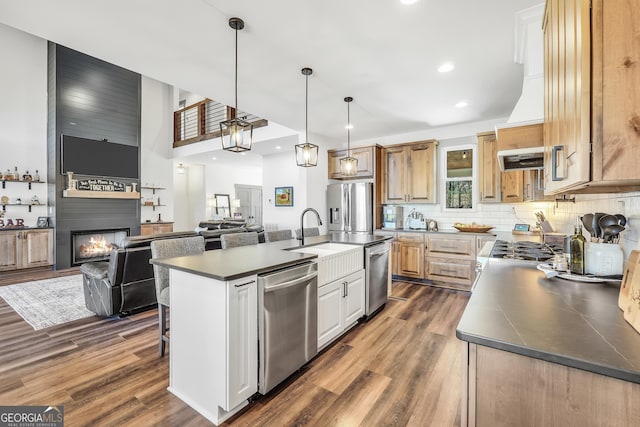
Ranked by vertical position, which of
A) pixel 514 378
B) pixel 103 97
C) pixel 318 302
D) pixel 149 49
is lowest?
pixel 318 302

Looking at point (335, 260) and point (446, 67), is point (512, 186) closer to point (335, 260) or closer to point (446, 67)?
point (446, 67)

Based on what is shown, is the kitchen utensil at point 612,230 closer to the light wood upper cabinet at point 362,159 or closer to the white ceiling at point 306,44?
the white ceiling at point 306,44

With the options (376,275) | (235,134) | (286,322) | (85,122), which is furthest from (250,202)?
(286,322)

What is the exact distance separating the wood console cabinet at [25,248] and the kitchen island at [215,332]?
18.6 ft

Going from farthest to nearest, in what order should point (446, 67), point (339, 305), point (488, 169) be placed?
point (488, 169) → point (446, 67) → point (339, 305)

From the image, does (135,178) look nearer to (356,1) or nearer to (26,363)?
(26,363)

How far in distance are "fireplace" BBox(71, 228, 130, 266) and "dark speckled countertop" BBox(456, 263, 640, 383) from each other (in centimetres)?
723

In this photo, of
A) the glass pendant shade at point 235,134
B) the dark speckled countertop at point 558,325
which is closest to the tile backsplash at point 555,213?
the dark speckled countertop at point 558,325

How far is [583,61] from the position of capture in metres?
0.82

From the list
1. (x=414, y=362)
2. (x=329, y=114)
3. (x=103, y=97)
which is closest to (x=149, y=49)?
(x=329, y=114)

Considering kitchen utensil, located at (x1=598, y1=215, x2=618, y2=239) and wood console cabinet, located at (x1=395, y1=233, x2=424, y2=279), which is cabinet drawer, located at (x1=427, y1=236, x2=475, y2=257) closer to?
wood console cabinet, located at (x1=395, y1=233, x2=424, y2=279)

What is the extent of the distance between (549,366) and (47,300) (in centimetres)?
538

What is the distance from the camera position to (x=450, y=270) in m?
4.52

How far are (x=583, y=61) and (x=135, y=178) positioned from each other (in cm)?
818
